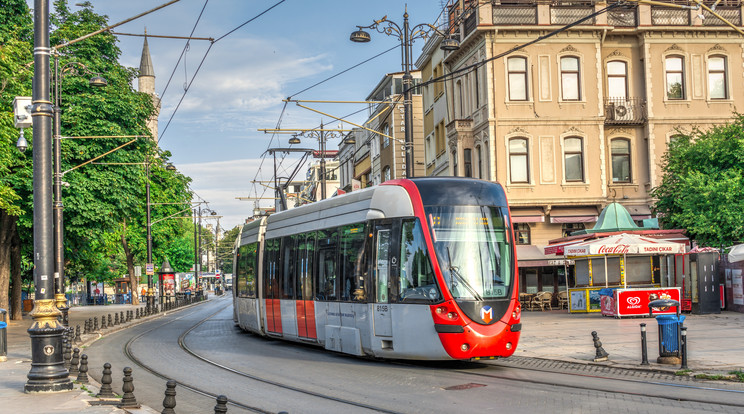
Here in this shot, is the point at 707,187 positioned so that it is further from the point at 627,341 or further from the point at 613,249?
the point at 627,341

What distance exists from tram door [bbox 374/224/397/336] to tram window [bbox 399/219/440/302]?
30 centimetres

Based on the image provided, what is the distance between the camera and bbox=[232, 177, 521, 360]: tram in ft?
47.1

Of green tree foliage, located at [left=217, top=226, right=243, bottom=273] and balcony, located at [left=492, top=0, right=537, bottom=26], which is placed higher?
balcony, located at [left=492, top=0, right=537, bottom=26]

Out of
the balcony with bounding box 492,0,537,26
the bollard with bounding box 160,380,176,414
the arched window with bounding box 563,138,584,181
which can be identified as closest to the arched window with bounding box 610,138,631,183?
the arched window with bounding box 563,138,584,181

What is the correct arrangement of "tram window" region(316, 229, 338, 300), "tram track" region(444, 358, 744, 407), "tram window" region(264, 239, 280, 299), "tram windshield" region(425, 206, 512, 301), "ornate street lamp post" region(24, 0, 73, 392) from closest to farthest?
1. "tram track" region(444, 358, 744, 407)
2. "ornate street lamp post" region(24, 0, 73, 392)
3. "tram windshield" region(425, 206, 512, 301)
4. "tram window" region(316, 229, 338, 300)
5. "tram window" region(264, 239, 280, 299)

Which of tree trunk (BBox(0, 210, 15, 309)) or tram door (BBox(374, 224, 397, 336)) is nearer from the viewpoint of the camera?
tram door (BBox(374, 224, 397, 336))

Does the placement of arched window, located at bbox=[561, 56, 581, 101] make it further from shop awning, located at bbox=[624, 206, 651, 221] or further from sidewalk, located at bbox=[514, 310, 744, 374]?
sidewalk, located at bbox=[514, 310, 744, 374]

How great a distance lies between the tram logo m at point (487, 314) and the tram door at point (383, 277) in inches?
67.0

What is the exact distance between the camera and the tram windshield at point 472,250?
47.5 ft

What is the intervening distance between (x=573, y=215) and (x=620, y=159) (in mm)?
3521

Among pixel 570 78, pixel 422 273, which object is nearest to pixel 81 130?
pixel 570 78

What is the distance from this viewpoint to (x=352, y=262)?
54.3ft

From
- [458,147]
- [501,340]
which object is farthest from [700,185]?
[501,340]

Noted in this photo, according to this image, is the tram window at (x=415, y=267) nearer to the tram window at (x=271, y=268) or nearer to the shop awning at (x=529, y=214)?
the tram window at (x=271, y=268)
